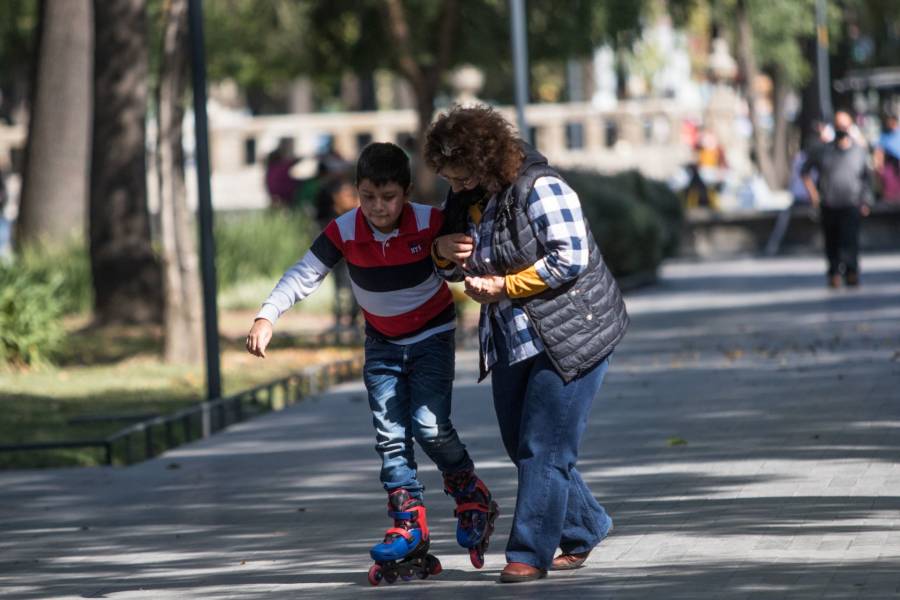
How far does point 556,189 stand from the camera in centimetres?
648

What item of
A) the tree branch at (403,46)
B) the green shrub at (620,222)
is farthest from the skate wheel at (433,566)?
the tree branch at (403,46)

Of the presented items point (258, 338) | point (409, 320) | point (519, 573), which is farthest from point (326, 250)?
point (519, 573)

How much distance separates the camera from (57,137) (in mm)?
22234

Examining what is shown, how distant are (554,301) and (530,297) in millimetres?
84

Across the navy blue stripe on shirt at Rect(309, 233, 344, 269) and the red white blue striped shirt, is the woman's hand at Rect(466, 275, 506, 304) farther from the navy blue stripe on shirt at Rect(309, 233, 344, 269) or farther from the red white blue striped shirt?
the navy blue stripe on shirt at Rect(309, 233, 344, 269)

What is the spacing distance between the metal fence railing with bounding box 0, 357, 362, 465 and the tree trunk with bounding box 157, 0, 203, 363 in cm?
123

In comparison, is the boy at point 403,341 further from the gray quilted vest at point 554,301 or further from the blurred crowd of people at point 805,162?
the blurred crowd of people at point 805,162

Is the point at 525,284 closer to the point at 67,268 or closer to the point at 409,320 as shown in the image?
the point at 409,320

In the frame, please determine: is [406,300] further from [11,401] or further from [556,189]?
[11,401]

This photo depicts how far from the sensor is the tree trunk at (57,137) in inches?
864

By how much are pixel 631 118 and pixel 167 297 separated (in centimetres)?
2869

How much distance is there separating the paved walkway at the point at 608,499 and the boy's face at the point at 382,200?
1.34 meters

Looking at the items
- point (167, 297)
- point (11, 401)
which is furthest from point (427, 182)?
point (11, 401)

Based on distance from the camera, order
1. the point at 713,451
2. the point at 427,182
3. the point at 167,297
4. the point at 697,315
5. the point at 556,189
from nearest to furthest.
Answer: the point at 556,189 → the point at 713,451 → the point at 167,297 → the point at 697,315 → the point at 427,182
